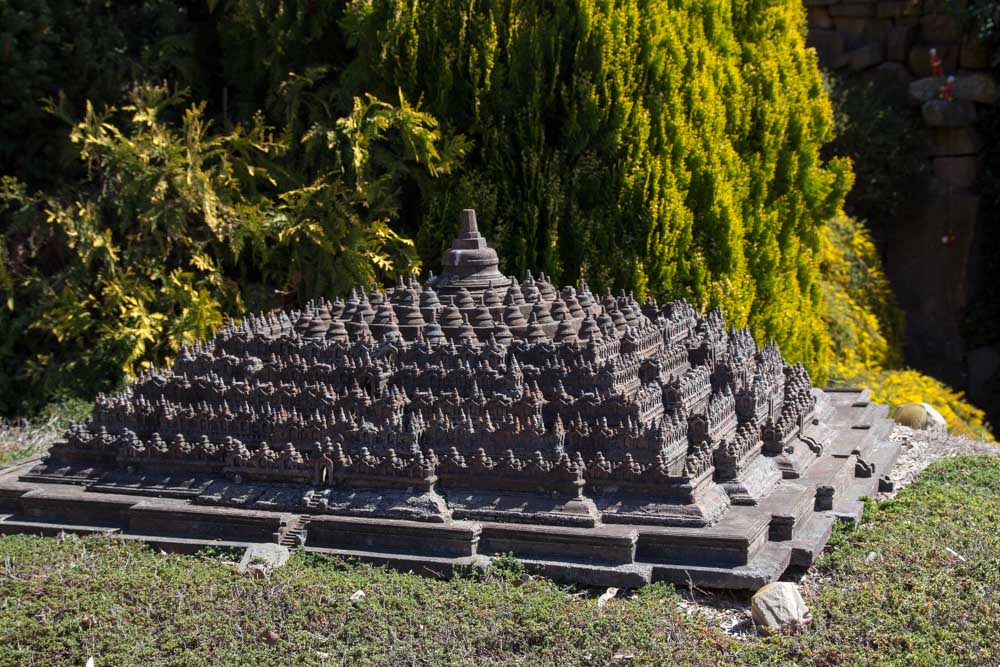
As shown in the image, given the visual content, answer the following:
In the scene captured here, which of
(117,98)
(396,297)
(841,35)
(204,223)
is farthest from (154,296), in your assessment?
(841,35)

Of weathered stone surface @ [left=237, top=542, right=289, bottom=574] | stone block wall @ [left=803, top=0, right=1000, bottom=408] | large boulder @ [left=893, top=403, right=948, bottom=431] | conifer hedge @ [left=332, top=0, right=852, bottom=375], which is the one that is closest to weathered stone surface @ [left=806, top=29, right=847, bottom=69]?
stone block wall @ [left=803, top=0, right=1000, bottom=408]

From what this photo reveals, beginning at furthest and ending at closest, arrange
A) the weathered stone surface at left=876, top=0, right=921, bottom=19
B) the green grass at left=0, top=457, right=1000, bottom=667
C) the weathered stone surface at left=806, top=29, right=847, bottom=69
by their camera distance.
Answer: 1. the weathered stone surface at left=806, top=29, right=847, bottom=69
2. the weathered stone surface at left=876, top=0, right=921, bottom=19
3. the green grass at left=0, top=457, right=1000, bottom=667

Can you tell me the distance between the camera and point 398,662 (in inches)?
239

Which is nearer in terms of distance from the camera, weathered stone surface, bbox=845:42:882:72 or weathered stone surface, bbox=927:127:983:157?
weathered stone surface, bbox=927:127:983:157

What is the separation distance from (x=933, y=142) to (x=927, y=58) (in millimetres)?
1214

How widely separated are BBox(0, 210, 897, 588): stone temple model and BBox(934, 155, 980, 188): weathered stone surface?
8.74m

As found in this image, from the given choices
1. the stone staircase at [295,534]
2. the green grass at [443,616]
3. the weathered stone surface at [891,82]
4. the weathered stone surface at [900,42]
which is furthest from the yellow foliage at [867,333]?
the stone staircase at [295,534]

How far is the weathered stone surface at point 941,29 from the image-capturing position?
16.2m

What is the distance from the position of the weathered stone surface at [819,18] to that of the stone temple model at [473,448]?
9.80 meters

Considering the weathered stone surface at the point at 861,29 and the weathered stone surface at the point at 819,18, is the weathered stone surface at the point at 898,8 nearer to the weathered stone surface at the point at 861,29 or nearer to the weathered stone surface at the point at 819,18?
the weathered stone surface at the point at 861,29

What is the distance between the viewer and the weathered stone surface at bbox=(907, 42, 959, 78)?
16391mm

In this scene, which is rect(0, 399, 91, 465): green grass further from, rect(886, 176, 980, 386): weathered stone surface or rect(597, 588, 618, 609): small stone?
rect(886, 176, 980, 386): weathered stone surface

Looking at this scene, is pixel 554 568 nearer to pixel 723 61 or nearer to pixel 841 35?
pixel 723 61

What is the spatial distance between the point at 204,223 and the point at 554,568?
22.9ft
